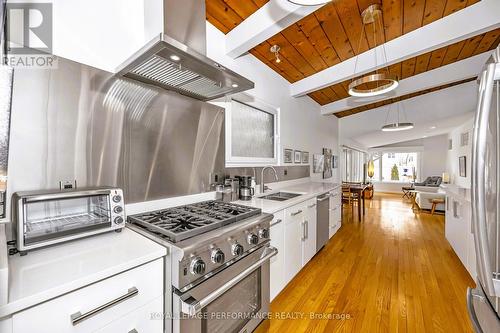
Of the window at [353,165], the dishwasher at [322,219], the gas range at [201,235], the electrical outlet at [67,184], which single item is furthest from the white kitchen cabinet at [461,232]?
the window at [353,165]

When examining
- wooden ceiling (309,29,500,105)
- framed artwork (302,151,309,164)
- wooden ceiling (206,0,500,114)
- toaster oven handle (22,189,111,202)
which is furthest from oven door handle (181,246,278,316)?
wooden ceiling (309,29,500,105)

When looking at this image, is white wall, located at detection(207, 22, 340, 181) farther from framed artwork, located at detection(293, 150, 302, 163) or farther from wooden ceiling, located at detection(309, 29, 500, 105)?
wooden ceiling, located at detection(309, 29, 500, 105)

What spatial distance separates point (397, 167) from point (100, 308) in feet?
38.5

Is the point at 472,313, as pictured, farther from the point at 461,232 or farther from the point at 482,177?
the point at 461,232

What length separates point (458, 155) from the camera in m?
5.73

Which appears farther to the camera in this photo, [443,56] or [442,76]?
[442,76]

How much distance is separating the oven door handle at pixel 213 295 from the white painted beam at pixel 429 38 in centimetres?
274

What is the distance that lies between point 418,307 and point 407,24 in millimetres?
2905

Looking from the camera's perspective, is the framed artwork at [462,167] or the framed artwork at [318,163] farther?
the framed artwork at [462,167]

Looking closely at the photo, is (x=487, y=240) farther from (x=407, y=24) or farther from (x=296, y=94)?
(x=296, y=94)

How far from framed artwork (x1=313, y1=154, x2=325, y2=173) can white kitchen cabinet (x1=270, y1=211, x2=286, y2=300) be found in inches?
108

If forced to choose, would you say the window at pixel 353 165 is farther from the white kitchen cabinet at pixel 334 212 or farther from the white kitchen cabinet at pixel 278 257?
the white kitchen cabinet at pixel 278 257

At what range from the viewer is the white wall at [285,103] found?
2121mm
